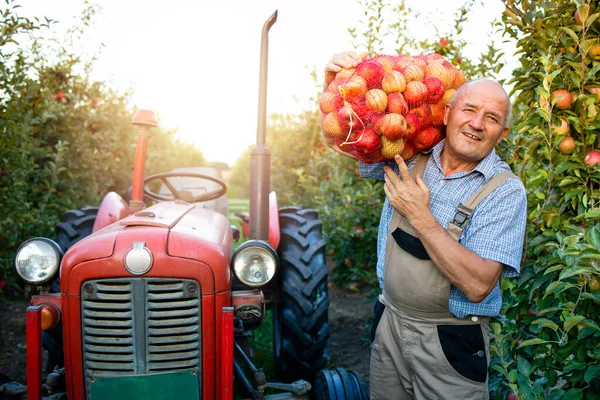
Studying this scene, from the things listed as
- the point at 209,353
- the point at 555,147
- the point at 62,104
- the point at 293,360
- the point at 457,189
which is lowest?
the point at 293,360

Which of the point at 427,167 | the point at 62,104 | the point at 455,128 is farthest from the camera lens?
Result: the point at 62,104

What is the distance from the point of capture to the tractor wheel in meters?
2.55

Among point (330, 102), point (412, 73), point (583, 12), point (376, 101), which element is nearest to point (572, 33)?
point (583, 12)

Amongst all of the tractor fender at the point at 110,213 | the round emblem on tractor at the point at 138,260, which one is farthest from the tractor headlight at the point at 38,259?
the tractor fender at the point at 110,213

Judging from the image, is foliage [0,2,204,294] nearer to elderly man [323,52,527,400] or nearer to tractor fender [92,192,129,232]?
tractor fender [92,192,129,232]

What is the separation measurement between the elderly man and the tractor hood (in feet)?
2.53

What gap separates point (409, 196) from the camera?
1.95 meters

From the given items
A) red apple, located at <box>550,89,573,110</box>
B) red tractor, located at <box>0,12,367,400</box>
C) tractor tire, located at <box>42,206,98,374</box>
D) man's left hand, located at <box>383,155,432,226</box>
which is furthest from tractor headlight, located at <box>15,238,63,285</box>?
red apple, located at <box>550,89,573,110</box>

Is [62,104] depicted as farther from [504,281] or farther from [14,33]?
[504,281]

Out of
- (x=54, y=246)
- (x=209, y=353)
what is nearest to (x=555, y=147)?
(x=209, y=353)

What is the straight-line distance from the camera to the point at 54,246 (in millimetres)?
2428

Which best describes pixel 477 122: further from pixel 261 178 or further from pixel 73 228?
pixel 73 228

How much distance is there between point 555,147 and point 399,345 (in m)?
1.07

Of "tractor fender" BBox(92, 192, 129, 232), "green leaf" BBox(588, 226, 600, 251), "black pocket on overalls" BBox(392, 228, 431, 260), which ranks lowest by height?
"tractor fender" BBox(92, 192, 129, 232)
